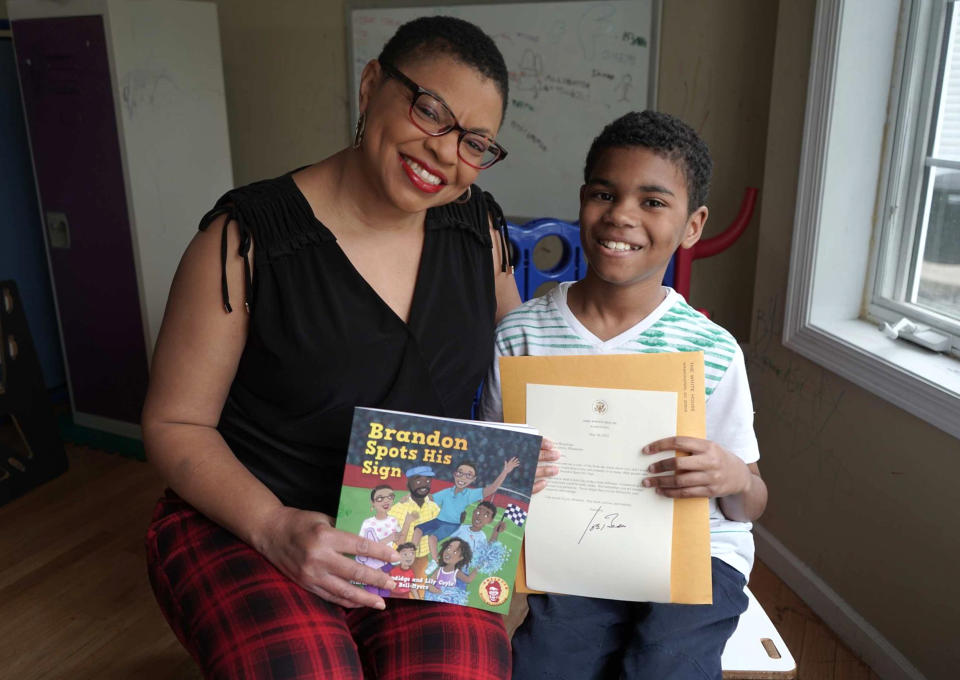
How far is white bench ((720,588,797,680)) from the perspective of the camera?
1197 mm

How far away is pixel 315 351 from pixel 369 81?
0.43 m

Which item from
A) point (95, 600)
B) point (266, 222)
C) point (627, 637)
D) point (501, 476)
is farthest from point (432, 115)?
point (95, 600)

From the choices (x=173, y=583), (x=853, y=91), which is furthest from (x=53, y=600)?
(x=853, y=91)

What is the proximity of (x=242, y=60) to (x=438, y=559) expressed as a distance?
3135 millimetres

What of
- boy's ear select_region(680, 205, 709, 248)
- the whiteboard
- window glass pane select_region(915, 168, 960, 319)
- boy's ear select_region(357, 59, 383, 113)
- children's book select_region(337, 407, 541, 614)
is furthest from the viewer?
the whiteboard

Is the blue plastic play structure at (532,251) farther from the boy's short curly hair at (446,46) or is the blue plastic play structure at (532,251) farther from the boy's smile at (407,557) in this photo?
the boy's smile at (407,557)

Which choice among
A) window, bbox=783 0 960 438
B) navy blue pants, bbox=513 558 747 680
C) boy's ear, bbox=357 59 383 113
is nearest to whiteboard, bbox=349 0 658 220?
window, bbox=783 0 960 438

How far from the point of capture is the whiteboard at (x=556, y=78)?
2.80 metres

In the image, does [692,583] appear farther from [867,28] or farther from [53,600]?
[53,600]

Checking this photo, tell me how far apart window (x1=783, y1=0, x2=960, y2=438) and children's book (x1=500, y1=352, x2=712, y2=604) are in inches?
39.0

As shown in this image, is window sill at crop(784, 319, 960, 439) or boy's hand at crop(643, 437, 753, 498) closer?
boy's hand at crop(643, 437, 753, 498)

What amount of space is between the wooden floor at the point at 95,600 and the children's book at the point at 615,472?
112 centimetres

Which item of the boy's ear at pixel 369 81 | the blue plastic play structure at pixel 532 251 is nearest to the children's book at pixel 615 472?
the boy's ear at pixel 369 81
